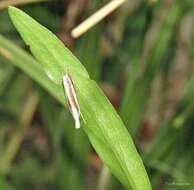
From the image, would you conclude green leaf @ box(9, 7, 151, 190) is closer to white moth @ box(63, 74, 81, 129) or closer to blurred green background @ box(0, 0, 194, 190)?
white moth @ box(63, 74, 81, 129)

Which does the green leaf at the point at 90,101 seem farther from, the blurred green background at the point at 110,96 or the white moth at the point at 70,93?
the blurred green background at the point at 110,96

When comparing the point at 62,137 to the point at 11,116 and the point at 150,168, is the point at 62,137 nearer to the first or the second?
the point at 150,168

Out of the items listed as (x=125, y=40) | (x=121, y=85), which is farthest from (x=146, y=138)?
(x=125, y=40)

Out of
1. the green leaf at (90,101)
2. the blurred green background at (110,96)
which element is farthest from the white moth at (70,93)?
the blurred green background at (110,96)

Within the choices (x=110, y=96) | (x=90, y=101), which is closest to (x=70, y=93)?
(x=90, y=101)

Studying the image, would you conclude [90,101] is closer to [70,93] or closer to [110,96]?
[70,93]
